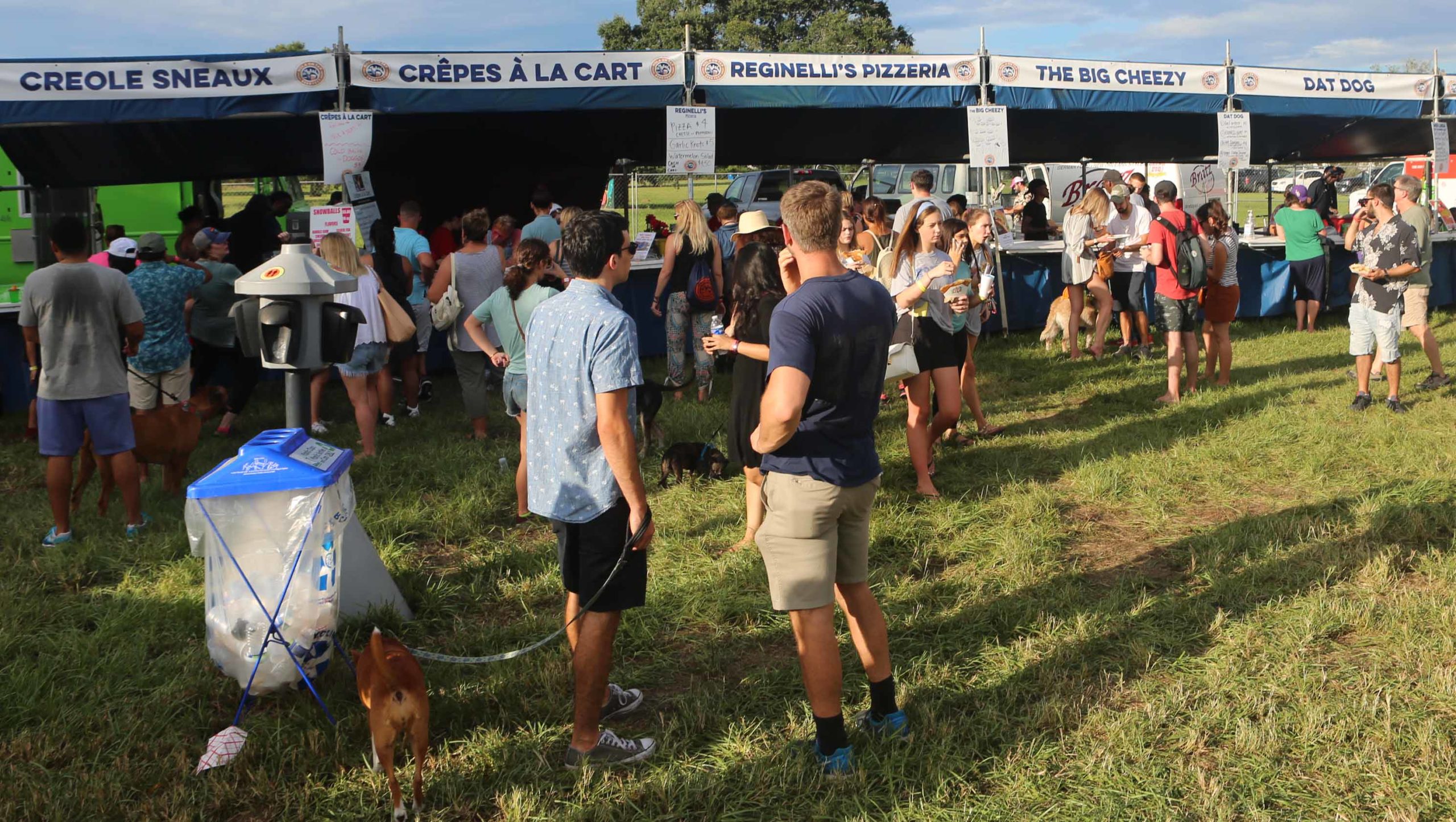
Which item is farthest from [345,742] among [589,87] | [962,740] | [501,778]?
[589,87]

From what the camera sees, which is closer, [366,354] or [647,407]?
[647,407]

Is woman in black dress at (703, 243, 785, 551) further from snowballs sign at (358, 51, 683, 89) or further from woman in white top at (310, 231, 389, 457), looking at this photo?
snowballs sign at (358, 51, 683, 89)

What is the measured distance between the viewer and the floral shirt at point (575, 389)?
3145 millimetres

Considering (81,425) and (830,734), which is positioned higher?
(81,425)

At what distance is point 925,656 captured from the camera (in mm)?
4215

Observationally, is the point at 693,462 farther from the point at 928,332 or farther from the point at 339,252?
the point at 339,252

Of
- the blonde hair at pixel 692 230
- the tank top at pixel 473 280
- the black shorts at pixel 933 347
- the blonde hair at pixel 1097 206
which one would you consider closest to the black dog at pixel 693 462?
the black shorts at pixel 933 347

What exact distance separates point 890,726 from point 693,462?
3.31m

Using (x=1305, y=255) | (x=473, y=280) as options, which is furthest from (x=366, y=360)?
(x=1305, y=255)

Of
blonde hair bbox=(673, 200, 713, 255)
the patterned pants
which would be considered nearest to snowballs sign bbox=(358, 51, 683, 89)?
blonde hair bbox=(673, 200, 713, 255)

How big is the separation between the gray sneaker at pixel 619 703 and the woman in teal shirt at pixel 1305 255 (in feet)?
35.4

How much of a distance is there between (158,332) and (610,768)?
4.91m

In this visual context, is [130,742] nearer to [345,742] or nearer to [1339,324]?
[345,742]

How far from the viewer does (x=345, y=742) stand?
12.0 feet
